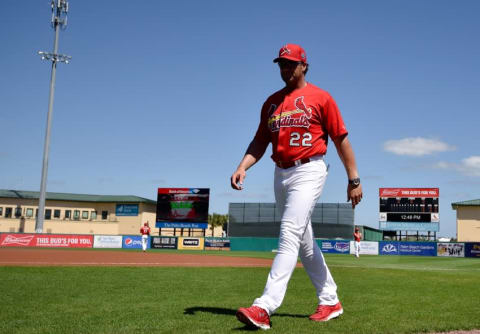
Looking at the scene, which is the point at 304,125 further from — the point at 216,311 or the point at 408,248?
the point at 408,248

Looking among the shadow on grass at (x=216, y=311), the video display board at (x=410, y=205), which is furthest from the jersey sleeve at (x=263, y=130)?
the video display board at (x=410, y=205)

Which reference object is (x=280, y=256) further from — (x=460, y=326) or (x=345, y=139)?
(x=460, y=326)

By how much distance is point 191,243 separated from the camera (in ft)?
125

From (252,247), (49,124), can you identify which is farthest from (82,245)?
(252,247)

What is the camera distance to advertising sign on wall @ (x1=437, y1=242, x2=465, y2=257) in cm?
3359

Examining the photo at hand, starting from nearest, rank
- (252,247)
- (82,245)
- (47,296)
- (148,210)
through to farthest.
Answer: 1. (47,296)
2. (82,245)
3. (252,247)
4. (148,210)

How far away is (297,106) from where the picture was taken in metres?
3.76

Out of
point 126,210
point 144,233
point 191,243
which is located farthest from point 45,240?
point 126,210

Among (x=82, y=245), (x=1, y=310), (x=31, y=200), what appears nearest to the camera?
(x=1, y=310)

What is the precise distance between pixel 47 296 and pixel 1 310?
1.05 m

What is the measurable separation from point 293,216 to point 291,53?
49.4 inches

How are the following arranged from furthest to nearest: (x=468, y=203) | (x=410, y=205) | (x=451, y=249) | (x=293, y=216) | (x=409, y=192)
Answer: (x=468, y=203), (x=409, y=192), (x=410, y=205), (x=451, y=249), (x=293, y=216)

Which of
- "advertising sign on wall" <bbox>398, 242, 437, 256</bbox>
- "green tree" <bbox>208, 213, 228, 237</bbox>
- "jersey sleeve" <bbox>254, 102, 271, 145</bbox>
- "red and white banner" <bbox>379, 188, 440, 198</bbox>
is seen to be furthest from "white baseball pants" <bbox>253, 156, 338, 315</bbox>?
"green tree" <bbox>208, 213, 228, 237</bbox>

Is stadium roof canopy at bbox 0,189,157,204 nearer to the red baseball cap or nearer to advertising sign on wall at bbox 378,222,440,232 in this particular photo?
advertising sign on wall at bbox 378,222,440,232
